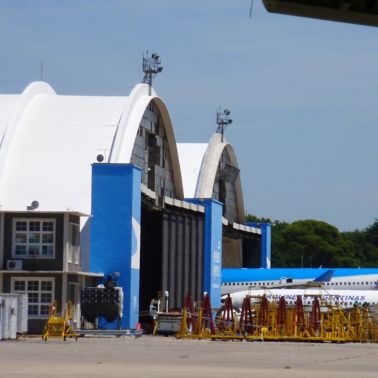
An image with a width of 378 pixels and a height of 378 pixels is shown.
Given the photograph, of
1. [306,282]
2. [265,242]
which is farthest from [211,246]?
[306,282]

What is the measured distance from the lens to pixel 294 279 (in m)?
101

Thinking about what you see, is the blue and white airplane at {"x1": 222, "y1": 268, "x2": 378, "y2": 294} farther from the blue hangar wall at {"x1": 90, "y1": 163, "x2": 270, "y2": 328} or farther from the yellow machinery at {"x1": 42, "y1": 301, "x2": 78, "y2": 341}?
the yellow machinery at {"x1": 42, "y1": 301, "x2": 78, "y2": 341}

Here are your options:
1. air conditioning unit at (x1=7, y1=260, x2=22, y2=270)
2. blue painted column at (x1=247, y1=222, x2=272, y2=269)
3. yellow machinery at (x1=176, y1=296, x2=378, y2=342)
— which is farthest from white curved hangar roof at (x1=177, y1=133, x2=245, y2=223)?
air conditioning unit at (x1=7, y1=260, x2=22, y2=270)

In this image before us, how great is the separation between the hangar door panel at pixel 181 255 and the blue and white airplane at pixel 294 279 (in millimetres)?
16174

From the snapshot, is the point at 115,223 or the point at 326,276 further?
the point at 326,276

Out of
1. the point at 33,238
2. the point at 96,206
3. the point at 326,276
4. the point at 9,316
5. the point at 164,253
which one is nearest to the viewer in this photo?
the point at 9,316

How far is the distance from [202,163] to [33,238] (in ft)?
100

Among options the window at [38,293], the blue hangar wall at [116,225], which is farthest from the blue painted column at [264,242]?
the window at [38,293]

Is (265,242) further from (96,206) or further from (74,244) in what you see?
(74,244)

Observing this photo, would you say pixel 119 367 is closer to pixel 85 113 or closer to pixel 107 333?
pixel 107 333

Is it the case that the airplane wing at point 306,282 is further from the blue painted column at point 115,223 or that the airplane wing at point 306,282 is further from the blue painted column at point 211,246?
the blue painted column at point 115,223

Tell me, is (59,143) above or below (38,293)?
above

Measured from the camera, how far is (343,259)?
19438 centimetres

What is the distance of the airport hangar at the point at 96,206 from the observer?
57.5m
